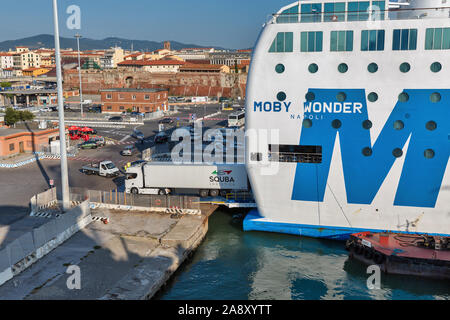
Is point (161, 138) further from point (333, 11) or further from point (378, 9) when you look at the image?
point (378, 9)

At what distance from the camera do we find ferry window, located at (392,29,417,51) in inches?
942

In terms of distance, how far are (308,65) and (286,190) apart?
25.1 feet

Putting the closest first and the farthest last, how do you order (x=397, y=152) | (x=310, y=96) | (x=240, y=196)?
(x=397, y=152), (x=310, y=96), (x=240, y=196)

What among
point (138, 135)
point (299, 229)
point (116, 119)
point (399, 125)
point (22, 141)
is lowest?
point (299, 229)

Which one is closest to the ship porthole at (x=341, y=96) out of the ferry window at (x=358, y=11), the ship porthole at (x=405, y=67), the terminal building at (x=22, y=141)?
the ship porthole at (x=405, y=67)

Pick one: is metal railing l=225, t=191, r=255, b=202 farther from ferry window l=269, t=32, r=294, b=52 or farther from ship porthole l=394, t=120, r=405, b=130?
ship porthole l=394, t=120, r=405, b=130

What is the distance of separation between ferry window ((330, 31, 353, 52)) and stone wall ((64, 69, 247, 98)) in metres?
106

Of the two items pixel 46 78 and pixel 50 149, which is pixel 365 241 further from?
pixel 46 78

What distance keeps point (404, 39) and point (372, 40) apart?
170cm

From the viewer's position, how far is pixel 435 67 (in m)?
23.8

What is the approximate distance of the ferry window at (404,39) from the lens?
23922mm

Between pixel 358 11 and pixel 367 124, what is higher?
pixel 358 11

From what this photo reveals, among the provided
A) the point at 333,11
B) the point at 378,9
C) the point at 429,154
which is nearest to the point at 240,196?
the point at 429,154

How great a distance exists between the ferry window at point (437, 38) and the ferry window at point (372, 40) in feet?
7.88
